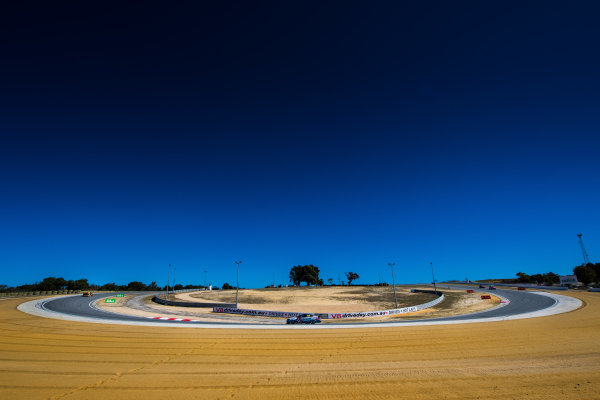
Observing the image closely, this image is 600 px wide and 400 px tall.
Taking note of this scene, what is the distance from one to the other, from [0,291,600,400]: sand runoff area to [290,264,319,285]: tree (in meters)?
128

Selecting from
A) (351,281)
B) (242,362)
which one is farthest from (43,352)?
(351,281)

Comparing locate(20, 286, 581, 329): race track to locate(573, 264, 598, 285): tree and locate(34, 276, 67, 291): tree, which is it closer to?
locate(573, 264, 598, 285): tree

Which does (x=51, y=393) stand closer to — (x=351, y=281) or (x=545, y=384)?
(x=545, y=384)

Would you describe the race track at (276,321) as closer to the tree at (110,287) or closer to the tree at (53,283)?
the tree at (110,287)

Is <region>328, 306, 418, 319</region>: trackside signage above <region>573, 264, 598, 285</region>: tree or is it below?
below

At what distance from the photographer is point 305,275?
14588cm

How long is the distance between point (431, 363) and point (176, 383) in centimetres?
1151

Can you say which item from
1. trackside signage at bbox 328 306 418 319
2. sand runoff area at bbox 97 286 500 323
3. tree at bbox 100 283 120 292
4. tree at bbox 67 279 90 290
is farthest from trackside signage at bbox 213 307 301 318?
tree at bbox 67 279 90 290

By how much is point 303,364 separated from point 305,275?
447 feet

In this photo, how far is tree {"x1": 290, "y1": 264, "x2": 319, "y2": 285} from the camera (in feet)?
477

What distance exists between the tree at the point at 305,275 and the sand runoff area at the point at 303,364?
419 ft

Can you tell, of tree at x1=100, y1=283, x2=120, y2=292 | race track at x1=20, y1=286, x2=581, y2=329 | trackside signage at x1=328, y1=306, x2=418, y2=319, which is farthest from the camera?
tree at x1=100, y1=283, x2=120, y2=292

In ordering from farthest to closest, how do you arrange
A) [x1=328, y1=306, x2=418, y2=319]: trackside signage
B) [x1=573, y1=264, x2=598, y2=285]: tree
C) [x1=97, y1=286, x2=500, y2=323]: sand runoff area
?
1. [x1=573, y1=264, x2=598, y2=285]: tree
2. [x1=97, y1=286, x2=500, y2=323]: sand runoff area
3. [x1=328, y1=306, x2=418, y2=319]: trackside signage

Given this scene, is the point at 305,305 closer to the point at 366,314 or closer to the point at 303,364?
the point at 366,314
